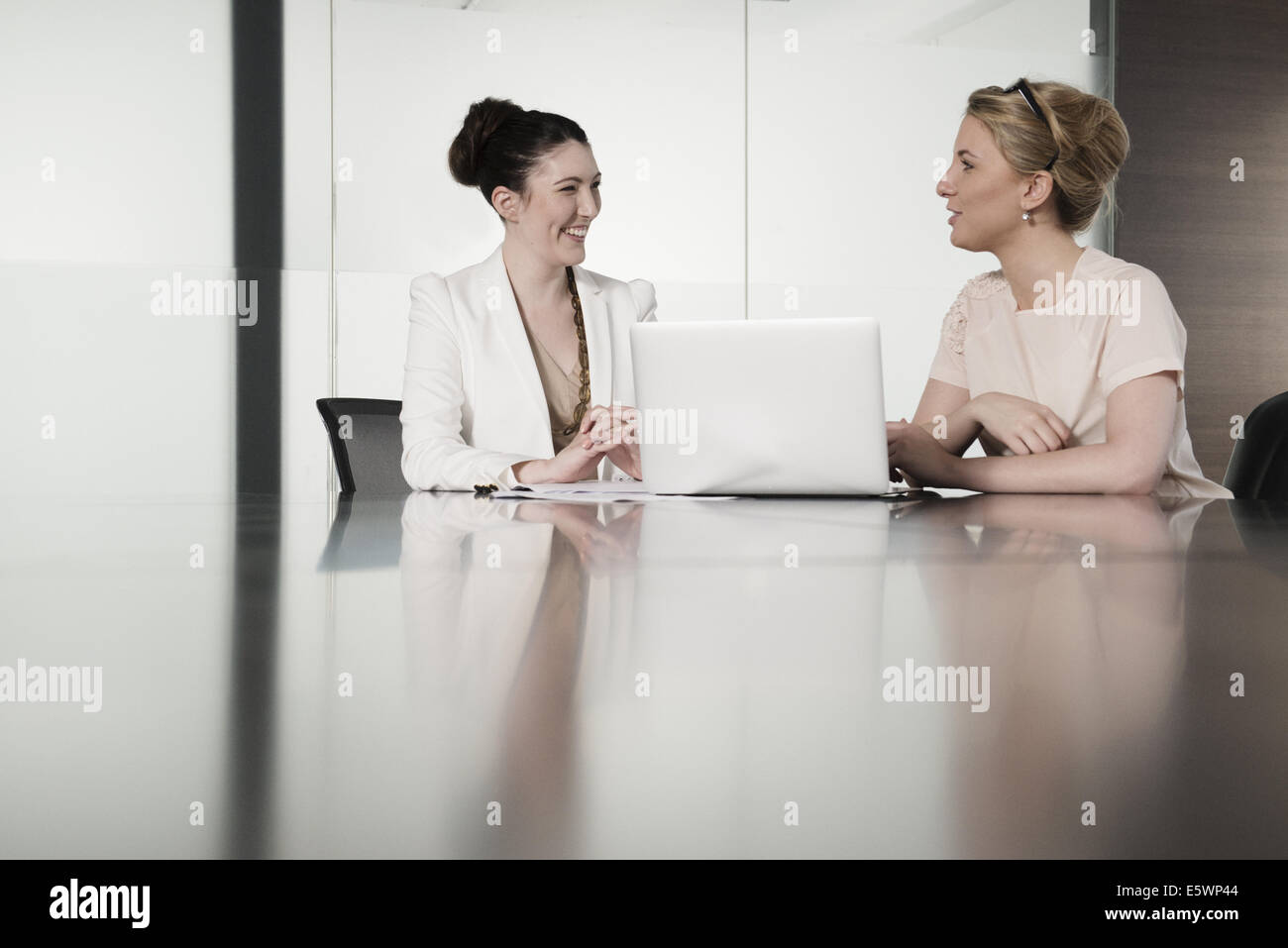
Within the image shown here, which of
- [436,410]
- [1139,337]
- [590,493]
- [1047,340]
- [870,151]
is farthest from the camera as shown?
[870,151]

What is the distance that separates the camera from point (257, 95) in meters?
4.52

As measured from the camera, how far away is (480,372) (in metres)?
2.56

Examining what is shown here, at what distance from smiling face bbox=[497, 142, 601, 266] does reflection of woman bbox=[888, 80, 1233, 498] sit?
93cm

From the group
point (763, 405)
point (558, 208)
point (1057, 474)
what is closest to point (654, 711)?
point (763, 405)

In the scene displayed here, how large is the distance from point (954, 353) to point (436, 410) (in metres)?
1.17

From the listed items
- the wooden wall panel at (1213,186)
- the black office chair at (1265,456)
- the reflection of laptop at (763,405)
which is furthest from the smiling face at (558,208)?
the wooden wall panel at (1213,186)

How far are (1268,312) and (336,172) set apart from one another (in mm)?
4209

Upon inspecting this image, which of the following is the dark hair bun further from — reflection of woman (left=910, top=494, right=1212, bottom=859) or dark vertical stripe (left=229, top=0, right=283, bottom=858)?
reflection of woman (left=910, top=494, right=1212, bottom=859)

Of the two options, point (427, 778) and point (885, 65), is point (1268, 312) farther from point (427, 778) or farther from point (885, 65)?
point (427, 778)

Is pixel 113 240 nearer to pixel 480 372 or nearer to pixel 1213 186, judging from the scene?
pixel 480 372

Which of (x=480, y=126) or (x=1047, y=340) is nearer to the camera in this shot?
(x=1047, y=340)

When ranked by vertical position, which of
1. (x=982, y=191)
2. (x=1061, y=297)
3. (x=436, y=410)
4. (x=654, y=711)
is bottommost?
(x=654, y=711)

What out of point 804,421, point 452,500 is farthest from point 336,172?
point 804,421
